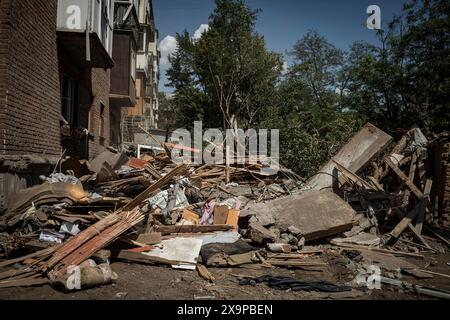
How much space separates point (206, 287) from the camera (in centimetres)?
416

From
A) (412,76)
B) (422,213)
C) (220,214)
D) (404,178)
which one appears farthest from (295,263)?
(412,76)

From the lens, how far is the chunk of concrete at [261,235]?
573cm

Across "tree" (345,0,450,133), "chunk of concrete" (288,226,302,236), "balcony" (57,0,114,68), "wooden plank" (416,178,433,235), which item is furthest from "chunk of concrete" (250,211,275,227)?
"tree" (345,0,450,133)

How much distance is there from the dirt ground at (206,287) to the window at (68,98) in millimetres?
6480

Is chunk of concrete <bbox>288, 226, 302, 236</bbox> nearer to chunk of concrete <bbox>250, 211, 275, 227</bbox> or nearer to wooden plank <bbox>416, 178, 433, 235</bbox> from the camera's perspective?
chunk of concrete <bbox>250, 211, 275, 227</bbox>

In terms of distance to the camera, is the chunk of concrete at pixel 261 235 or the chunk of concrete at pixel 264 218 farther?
the chunk of concrete at pixel 264 218

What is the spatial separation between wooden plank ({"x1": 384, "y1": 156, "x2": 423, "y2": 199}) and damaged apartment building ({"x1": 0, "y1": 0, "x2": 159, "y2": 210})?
8.16 metres

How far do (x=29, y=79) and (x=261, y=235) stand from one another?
5558mm

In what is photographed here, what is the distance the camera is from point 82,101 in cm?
1021

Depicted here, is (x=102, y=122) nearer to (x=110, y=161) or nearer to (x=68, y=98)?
(x=68, y=98)

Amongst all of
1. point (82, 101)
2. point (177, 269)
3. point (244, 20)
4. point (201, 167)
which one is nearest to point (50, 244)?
point (177, 269)

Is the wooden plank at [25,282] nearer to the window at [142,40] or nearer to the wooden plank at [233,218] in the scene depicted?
the wooden plank at [233,218]

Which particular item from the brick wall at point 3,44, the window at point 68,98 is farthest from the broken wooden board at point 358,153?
the window at point 68,98

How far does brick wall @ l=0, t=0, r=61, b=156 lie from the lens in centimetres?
561
